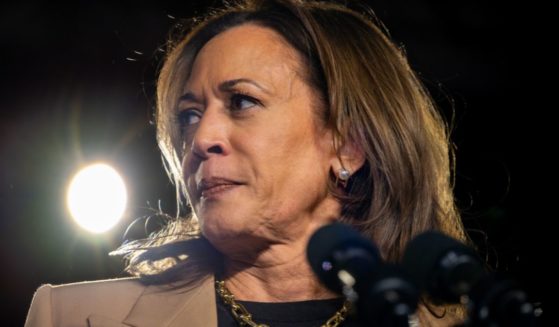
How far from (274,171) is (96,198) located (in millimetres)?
1718

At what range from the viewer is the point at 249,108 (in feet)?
9.53

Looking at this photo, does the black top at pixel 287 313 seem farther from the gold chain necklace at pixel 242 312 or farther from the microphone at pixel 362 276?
the microphone at pixel 362 276

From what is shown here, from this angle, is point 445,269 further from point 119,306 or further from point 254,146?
point 119,306

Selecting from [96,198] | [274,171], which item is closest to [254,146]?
[274,171]

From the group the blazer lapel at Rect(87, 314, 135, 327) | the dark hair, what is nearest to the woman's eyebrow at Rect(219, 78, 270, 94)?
the dark hair

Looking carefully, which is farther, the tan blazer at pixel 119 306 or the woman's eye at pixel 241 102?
the woman's eye at pixel 241 102

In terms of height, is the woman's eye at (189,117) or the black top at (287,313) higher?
the woman's eye at (189,117)

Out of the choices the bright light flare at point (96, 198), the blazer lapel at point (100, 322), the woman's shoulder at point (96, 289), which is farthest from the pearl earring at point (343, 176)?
the bright light flare at point (96, 198)

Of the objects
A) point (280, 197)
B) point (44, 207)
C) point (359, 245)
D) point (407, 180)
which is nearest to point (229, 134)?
point (280, 197)

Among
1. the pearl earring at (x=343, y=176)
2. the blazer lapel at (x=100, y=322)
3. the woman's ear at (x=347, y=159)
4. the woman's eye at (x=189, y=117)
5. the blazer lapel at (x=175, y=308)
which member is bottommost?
the blazer lapel at (x=175, y=308)

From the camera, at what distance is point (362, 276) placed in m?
1.44

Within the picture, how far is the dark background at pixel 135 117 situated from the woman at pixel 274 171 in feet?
2.81

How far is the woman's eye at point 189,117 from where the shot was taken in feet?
10.2

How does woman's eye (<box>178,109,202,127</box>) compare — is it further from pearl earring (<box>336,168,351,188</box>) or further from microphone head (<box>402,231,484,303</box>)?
microphone head (<box>402,231,484,303</box>)
